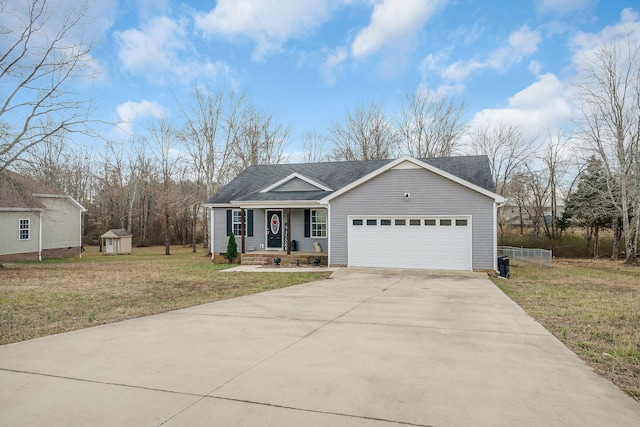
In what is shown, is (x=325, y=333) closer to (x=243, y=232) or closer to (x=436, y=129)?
(x=243, y=232)

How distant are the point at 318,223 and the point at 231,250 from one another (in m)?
4.27

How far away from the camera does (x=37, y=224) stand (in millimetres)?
23891

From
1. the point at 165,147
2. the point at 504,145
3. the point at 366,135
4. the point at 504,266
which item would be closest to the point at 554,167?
the point at 504,145

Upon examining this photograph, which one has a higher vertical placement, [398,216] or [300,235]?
[398,216]

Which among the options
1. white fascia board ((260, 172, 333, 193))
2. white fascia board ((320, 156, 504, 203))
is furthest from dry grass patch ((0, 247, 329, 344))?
white fascia board ((260, 172, 333, 193))

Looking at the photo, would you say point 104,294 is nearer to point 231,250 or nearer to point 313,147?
point 231,250

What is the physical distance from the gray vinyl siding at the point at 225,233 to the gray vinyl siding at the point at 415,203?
467 centimetres

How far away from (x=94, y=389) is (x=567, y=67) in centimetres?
2593

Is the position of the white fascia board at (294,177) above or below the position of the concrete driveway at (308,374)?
above

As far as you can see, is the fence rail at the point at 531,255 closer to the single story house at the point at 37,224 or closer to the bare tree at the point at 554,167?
the bare tree at the point at 554,167

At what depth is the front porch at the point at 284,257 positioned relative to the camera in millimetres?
17375

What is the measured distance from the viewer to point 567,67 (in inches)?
870

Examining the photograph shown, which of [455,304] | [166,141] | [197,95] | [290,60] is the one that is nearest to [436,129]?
[290,60]

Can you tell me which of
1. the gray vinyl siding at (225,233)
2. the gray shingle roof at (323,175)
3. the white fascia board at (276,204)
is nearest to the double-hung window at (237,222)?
the gray vinyl siding at (225,233)
